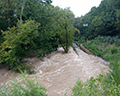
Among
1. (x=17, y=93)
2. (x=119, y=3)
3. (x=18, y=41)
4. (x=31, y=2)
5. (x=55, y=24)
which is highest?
(x=119, y=3)

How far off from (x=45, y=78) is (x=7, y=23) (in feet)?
18.6

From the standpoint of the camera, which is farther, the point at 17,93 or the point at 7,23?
the point at 7,23

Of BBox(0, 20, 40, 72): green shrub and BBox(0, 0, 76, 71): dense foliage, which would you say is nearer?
BBox(0, 20, 40, 72): green shrub

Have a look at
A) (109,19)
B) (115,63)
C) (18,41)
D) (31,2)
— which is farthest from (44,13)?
(109,19)

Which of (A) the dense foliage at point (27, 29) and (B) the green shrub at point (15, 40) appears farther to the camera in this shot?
(A) the dense foliage at point (27, 29)

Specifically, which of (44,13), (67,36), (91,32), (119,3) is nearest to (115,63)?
(44,13)

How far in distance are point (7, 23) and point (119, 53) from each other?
11.8 metres

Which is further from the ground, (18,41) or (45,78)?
(18,41)

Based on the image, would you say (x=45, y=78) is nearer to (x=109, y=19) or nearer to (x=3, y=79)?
(x=3, y=79)

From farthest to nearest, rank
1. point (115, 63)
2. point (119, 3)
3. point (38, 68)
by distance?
point (119, 3)
point (38, 68)
point (115, 63)

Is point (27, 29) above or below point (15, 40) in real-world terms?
above

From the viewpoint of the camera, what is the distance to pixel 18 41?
→ 6.71m

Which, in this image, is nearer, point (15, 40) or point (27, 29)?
point (15, 40)

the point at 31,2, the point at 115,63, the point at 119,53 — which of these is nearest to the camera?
the point at 115,63
